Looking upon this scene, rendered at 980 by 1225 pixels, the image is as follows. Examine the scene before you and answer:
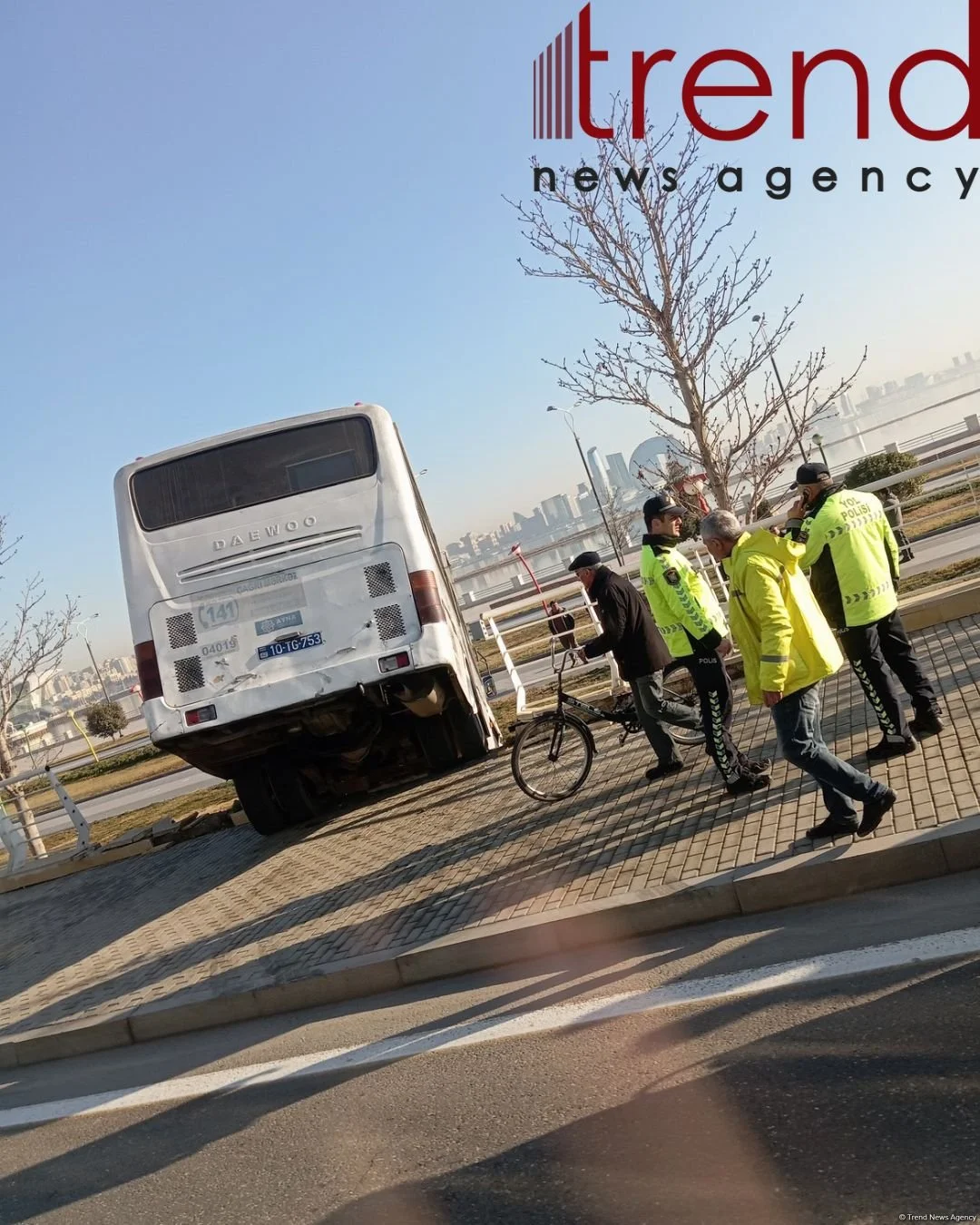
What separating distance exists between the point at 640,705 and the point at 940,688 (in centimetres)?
204

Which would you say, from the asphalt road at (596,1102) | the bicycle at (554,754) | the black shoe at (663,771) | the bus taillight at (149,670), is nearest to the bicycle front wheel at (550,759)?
the bicycle at (554,754)

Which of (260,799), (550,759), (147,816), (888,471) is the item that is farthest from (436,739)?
(888,471)

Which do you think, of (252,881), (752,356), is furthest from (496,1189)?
(752,356)

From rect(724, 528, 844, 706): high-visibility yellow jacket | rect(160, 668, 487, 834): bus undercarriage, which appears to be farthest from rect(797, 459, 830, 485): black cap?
rect(160, 668, 487, 834): bus undercarriage

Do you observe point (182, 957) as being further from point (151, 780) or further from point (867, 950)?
point (151, 780)

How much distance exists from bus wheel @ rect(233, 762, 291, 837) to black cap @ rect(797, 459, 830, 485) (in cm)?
616

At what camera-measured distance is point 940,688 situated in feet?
26.4

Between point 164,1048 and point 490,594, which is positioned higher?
point 490,594

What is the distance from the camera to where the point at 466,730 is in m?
11.0

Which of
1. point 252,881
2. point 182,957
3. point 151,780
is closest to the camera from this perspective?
point 182,957

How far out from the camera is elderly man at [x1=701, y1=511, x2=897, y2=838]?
5.67 meters

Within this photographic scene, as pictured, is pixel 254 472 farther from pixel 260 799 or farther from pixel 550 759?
pixel 550 759

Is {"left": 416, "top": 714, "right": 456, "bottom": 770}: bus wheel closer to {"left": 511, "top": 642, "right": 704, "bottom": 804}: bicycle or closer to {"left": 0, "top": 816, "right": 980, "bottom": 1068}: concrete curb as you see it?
{"left": 511, "top": 642, "right": 704, "bottom": 804}: bicycle

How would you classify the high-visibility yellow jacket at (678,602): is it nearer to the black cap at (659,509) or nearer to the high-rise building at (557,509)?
the black cap at (659,509)
